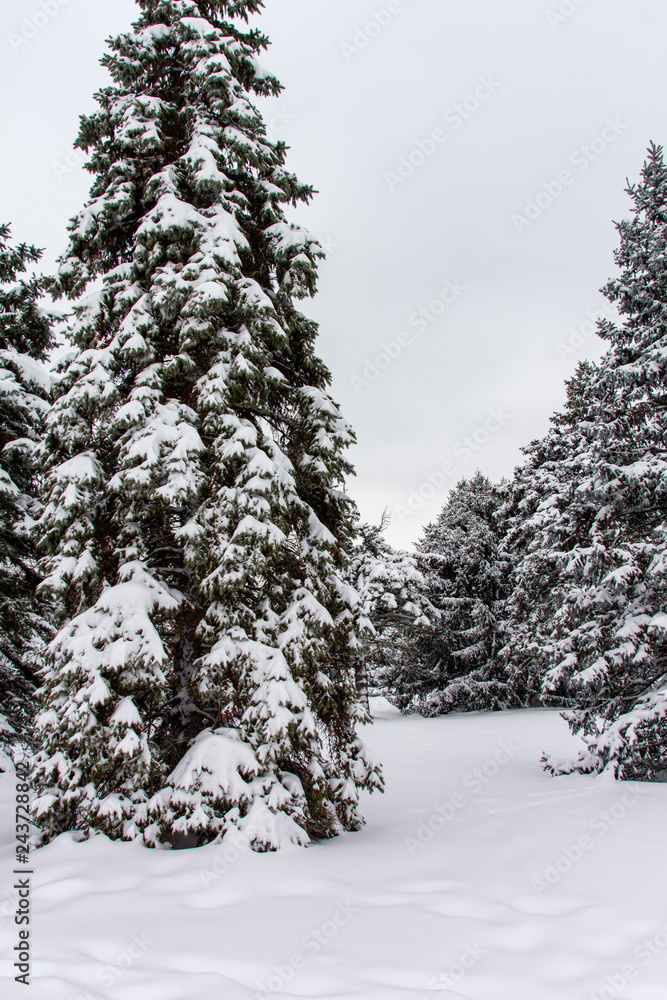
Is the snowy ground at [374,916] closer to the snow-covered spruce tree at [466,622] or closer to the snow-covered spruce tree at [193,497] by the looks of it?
the snow-covered spruce tree at [193,497]

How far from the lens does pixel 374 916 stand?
13.7ft

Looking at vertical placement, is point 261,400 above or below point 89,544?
above

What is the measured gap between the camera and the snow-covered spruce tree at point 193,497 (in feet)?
19.1

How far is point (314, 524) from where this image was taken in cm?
755

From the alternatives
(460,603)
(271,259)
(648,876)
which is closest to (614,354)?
(271,259)

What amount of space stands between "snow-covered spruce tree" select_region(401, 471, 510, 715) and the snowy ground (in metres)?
20.0

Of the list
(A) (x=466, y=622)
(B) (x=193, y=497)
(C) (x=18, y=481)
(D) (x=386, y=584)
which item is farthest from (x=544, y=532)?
(A) (x=466, y=622)

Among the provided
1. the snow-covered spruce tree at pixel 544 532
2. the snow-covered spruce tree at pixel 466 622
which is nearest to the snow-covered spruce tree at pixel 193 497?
the snow-covered spruce tree at pixel 544 532

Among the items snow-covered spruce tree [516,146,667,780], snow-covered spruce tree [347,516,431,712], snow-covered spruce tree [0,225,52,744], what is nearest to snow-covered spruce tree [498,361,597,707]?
snow-covered spruce tree [516,146,667,780]

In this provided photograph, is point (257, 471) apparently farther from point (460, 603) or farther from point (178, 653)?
point (460, 603)

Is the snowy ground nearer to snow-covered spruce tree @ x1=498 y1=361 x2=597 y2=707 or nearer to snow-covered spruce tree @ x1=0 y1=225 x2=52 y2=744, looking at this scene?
snow-covered spruce tree @ x1=0 y1=225 x2=52 y2=744

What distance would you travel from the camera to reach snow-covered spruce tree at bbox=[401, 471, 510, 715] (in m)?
26.9

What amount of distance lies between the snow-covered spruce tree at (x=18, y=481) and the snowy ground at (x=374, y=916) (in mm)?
3333

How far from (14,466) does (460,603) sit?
22.6 metres
